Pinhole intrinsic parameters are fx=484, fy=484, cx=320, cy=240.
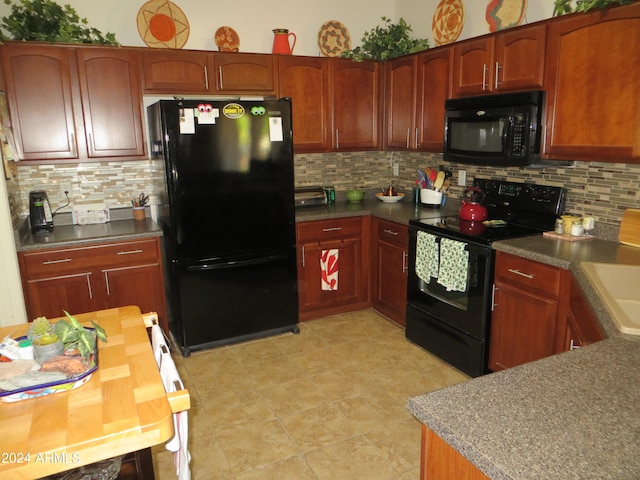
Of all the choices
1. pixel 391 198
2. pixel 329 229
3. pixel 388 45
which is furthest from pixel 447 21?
pixel 329 229

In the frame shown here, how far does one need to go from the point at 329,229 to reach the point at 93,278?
168 centimetres

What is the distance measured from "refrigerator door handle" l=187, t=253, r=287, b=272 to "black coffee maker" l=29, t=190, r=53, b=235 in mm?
980

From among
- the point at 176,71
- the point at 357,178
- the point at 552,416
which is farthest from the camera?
the point at 357,178

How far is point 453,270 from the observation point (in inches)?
114

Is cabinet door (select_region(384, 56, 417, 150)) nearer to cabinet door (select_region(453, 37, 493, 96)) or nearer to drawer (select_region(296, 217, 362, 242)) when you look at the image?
cabinet door (select_region(453, 37, 493, 96))

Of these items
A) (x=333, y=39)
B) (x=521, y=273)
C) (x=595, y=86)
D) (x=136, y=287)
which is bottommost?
(x=136, y=287)

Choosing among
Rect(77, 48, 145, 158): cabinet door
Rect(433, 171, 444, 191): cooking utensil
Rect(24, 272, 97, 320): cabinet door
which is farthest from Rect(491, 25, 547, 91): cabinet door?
Rect(24, 272, 97, 320): cabinet door

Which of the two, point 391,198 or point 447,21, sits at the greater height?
point 447,21

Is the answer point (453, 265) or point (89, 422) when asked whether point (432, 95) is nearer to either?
point (453, 265)

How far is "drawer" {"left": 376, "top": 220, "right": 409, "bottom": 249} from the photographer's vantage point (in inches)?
136

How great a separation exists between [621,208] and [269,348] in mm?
2345

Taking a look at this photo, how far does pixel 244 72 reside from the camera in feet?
11.5

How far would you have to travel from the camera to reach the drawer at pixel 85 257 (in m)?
2.93

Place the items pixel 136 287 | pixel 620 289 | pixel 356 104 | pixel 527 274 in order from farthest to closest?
pixel 356 104, pixel 136 287, pixel 527 274, pixel 620 289
